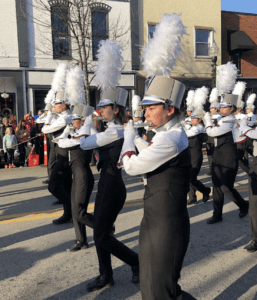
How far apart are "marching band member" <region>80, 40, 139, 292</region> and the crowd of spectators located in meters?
8.71

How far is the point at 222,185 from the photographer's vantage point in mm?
5500

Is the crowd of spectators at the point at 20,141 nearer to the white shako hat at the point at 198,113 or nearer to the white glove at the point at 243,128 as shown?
the white shako hat at the point at 198,113

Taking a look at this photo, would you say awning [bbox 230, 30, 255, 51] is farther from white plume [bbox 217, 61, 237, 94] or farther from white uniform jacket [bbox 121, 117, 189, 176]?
white uniform jacket [bbox 121, 117, 189, 176]

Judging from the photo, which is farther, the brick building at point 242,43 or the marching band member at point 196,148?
the brick building at point 242,43

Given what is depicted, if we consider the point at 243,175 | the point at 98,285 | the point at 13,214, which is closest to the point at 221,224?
the point at 98,285

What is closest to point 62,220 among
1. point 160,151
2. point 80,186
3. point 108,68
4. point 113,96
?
point 80,186

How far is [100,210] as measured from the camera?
3.42 metres

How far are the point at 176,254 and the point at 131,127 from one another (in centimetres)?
104

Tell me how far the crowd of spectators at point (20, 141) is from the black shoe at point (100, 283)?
30.1ft

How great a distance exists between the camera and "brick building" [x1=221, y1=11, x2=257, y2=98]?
19562mm

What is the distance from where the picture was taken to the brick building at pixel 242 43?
19562mm

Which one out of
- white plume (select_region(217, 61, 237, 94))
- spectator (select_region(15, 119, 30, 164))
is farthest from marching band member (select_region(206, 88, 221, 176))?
spectator (select_region(15, 119, 30, 164))

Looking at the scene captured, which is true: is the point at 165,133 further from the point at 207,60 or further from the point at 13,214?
the point at 207,60

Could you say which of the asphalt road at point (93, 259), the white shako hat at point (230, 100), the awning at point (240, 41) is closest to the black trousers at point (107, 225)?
the asphalt road at point (93, 259)
